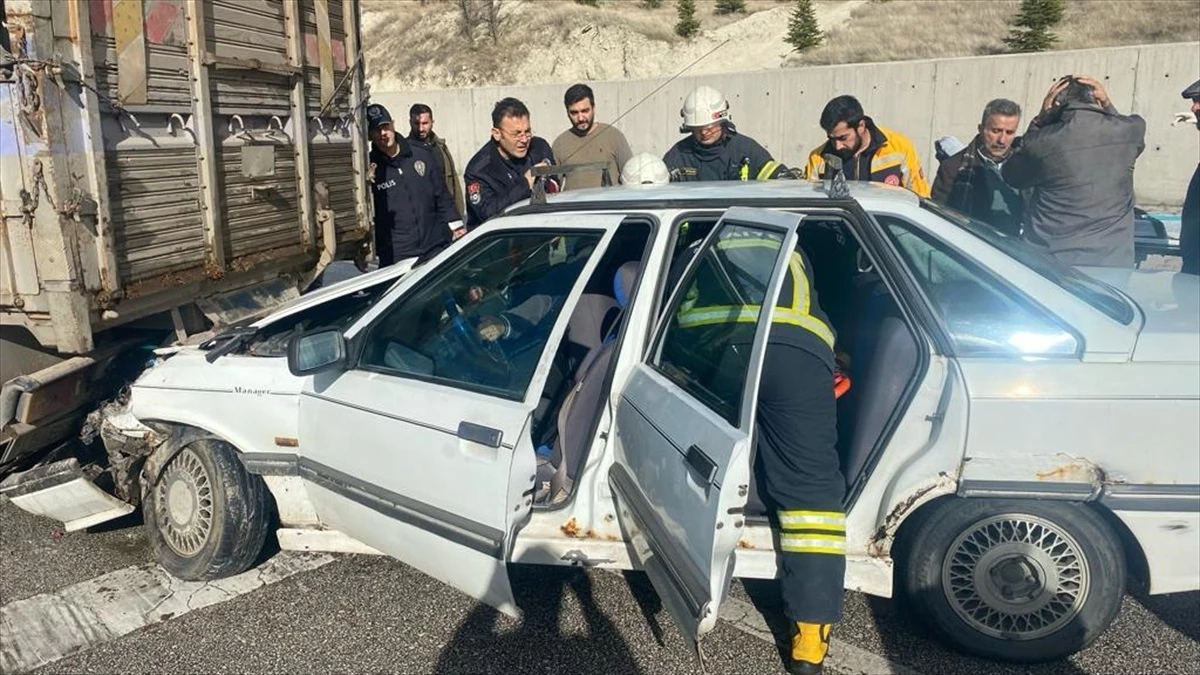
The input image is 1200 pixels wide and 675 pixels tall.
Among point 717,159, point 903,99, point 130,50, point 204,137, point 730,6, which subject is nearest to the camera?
point 130,50

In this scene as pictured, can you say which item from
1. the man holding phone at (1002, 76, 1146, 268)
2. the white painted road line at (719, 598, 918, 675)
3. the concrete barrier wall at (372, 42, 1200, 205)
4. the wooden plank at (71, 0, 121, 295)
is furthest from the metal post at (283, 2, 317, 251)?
the concrete barrier wall at (372, 42, 1200, 205)

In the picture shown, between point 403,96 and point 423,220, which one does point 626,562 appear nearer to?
point 423,220

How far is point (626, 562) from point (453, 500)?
60cm

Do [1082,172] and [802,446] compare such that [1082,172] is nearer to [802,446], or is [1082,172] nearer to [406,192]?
[802,446]

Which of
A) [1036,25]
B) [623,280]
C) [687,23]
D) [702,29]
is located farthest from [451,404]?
[702,29]

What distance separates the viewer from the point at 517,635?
301cm

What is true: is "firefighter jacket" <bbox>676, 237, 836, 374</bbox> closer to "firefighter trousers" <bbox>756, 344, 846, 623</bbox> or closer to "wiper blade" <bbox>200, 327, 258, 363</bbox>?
"firefighter trousers" <bbox>756, 344, 846, 623</bbox>

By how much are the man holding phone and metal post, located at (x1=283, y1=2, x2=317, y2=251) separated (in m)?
4.00

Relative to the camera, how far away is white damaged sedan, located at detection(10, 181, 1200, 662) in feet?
8.05

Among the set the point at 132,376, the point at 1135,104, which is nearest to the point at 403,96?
the point at 1135,104

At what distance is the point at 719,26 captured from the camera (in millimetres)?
27250

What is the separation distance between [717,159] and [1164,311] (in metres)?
2.63

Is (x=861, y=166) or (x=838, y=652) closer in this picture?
(x=838, y=652)

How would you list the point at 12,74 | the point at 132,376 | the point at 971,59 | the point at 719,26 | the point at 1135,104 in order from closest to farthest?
the point at 12,74 < the point at 132,376 < the point at 1135,104 < the point at 971,59 < the point at 719,26
